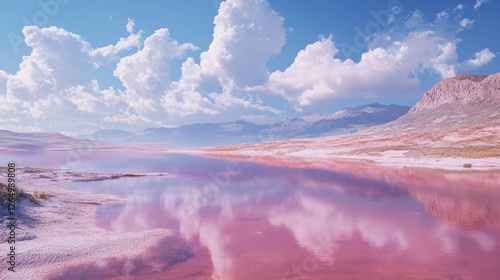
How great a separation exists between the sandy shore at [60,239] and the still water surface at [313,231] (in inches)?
40.3

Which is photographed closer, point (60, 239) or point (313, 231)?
point (60, 239)

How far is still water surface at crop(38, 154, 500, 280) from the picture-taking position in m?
14.9

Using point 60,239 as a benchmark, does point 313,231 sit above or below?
below

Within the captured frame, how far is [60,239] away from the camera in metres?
18.0

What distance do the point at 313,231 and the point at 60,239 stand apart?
15.9m

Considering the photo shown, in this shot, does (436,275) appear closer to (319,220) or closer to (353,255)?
(353,255)

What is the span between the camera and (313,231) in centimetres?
2117

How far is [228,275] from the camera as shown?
47.2ft

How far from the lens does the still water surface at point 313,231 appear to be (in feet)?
48.8

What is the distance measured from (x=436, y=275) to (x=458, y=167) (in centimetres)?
4956

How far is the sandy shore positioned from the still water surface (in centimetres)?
102

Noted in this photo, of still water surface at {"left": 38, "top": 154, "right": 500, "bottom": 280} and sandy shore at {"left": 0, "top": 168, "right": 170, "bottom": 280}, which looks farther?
sandy shore at {"left": 0, "top": 168, "right": 170, "bottom": 280}

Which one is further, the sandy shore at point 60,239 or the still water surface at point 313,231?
the sandy shore at point 60,239

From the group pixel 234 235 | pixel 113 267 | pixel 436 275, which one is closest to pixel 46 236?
pixel 113 267
